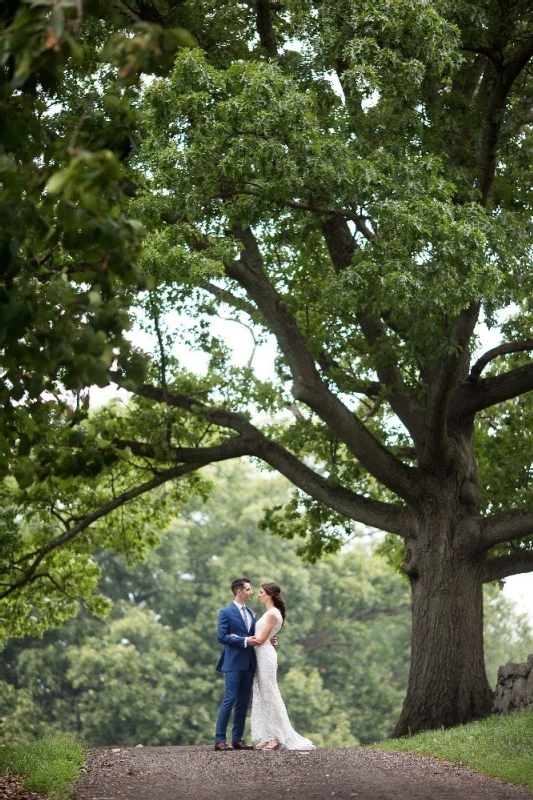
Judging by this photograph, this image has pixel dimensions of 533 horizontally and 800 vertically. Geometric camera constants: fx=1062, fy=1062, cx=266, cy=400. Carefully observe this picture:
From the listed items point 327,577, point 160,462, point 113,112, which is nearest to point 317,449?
point 160,462

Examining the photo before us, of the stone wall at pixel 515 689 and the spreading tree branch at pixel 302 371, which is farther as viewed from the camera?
the spreading tree branch at pixel 302 371

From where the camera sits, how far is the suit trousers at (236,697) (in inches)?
463

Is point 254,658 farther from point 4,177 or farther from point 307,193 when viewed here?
point 4,177

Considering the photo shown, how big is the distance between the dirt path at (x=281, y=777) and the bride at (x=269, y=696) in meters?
0.80

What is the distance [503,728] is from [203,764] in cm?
339

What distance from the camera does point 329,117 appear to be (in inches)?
505

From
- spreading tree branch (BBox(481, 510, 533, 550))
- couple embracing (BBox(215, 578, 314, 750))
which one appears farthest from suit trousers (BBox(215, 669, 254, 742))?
spreading tree branch (BBox(481, 510, 533, 550))

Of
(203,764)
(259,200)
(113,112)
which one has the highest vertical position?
(259,200)

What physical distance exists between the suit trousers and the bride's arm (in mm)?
432

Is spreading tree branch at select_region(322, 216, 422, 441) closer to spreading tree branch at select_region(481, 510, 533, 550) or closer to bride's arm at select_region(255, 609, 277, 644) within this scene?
spreading tree branch at select_region(481, 510, 533, 550)

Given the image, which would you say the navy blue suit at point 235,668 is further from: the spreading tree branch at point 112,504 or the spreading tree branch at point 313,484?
the spreading tree branch at point 112,504

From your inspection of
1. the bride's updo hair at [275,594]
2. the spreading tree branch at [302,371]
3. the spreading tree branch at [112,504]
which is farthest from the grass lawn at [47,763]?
the spreading tree branch at [302,371]

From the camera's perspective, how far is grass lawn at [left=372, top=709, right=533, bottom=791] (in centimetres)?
893

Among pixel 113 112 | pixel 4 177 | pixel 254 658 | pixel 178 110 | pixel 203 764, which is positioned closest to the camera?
pixel 4 177
